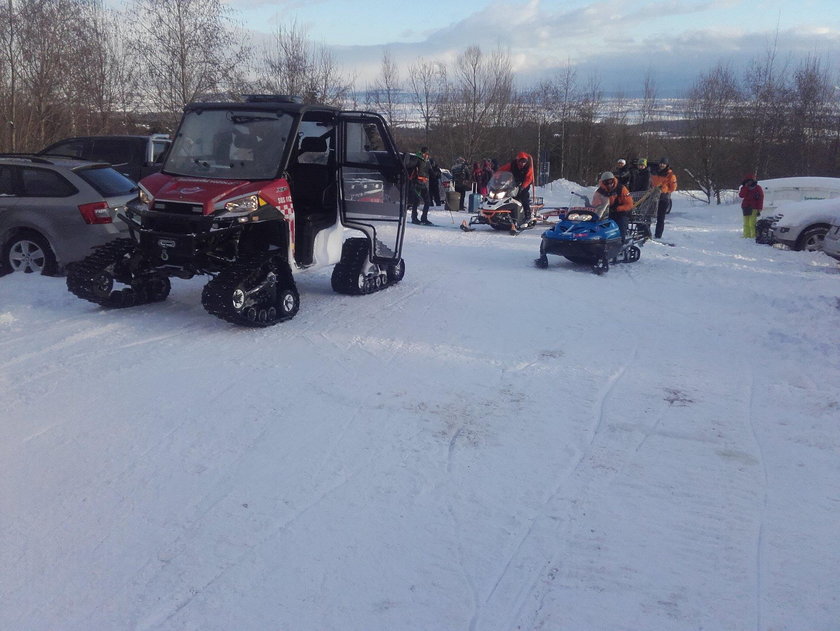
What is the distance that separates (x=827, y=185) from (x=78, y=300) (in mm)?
17488

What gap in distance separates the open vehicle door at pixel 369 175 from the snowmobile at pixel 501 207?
7.87 meters

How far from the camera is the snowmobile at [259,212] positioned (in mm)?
7660

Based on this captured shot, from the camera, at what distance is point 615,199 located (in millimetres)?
13070

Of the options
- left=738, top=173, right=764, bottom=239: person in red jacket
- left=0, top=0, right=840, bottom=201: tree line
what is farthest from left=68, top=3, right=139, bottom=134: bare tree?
left=738, top=173, right=764, bottom=239: person in red jacket

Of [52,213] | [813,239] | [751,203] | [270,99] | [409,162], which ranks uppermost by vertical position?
[270,99]

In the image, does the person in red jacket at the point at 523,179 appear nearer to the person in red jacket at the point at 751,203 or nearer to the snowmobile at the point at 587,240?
the snowmobile at the point at 587,240

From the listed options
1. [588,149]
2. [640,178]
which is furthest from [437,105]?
[640,178]

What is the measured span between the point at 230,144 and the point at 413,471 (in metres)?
5.10

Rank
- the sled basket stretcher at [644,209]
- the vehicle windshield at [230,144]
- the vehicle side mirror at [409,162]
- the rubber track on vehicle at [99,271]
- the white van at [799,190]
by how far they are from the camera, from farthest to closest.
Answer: the white van at [799,190], the sled basket stretcher at [644,209], the vehicle side mirror at [409,162], the vehicle windshield at [230,144], the rubber track on vehicle at [99,271]

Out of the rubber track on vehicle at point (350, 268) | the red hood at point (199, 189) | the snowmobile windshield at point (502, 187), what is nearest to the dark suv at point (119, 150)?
the rubber track on vehicle at point (350, 268)

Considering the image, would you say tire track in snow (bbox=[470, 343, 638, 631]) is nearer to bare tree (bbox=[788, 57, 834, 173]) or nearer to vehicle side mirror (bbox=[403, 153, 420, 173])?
vehicle side mirror (bbox=[403, 153, 420, 173])

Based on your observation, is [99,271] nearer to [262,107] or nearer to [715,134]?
[262,107]

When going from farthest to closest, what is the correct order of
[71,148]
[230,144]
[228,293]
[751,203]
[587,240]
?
1. [751,203]
2. [71,148]
3. [587,240]
4. [230,144]
5. [228,293]

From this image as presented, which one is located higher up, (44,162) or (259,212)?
(44,162)
